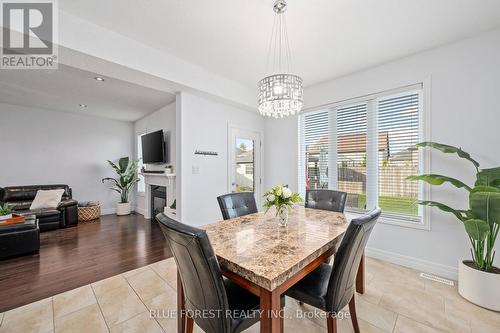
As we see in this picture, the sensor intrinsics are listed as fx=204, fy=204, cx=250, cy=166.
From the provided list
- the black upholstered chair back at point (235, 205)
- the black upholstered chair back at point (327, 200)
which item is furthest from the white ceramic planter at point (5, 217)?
the black upholstered chair back at point (327, 200)

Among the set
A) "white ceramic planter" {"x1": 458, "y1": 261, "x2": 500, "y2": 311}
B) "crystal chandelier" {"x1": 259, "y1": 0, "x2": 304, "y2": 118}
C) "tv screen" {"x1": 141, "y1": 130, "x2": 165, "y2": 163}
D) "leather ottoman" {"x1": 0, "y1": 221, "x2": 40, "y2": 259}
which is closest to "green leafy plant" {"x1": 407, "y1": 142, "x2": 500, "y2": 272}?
"white ceramic planter" {"x1": 458, "y1": 261, "x2": 500, "y2": 311}

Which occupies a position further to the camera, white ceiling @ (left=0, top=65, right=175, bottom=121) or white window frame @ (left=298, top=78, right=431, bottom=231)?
white ceiling @ (left=0, top=65, right=175, bottom=121)

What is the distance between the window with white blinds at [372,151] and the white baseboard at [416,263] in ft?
1.63

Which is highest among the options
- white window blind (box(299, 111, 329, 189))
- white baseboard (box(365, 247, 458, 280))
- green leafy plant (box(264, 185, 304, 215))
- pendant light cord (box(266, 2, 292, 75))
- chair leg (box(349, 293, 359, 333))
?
pendant light cord (box(266, 2, 292, 75))

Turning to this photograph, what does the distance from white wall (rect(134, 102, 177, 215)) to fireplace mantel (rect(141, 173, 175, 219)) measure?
311 mm

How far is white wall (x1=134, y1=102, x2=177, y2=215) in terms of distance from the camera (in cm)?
438

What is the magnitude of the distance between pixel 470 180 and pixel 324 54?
2225mm

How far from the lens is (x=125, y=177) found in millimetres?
5508

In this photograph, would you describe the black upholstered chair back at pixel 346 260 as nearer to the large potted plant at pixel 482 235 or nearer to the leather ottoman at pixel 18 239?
the large potted plant at pixel 482 235

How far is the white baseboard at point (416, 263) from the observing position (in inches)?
93.0

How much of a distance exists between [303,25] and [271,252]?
86.2 inches

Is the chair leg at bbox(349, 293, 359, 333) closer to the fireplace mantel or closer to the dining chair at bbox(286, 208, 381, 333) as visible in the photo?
the dining chair at bbox(286, 208, 381, 333)

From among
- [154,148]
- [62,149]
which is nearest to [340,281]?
[154,148]

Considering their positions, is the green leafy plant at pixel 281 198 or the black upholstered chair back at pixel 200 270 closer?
the black upholstered chair back at pixel 200 270
